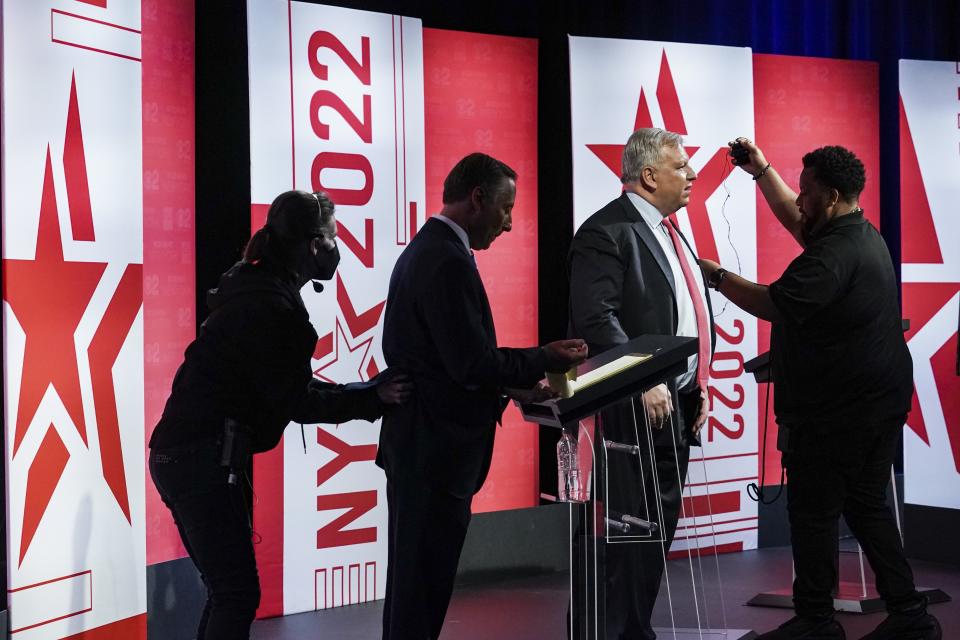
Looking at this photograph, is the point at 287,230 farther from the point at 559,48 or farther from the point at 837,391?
the point at 559,48

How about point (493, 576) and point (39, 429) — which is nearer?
point (39, 429)

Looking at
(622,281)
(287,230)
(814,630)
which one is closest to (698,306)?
(622,281)

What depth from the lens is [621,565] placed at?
2582 millimetres

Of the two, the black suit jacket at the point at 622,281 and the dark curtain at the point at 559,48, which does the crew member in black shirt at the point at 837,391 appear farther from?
the dark curtain at the point at 559,48

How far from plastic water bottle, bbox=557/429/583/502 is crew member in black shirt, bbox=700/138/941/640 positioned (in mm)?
1318

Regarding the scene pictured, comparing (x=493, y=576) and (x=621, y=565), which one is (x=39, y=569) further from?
(x=493, y=576)

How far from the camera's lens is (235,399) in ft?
8.73

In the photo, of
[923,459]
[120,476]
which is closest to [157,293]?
[120,476]

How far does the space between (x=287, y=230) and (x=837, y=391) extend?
1881mm

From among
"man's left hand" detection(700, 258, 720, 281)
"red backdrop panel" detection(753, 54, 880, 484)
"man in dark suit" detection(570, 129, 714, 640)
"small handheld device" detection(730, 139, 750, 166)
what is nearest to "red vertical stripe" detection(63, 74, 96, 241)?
"man in dark suit" detection(570, 129, 714, 640)

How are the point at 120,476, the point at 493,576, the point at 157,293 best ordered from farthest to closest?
the point at 493,576
the point at 157,293
the point at 120,476

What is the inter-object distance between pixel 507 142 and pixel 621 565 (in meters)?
2.75

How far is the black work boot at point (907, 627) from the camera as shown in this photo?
3.64 metres

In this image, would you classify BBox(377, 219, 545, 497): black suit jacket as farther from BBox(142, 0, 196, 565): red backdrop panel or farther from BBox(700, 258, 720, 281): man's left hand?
BBox(142, 0, 196, 565): red backdrop panel
